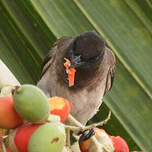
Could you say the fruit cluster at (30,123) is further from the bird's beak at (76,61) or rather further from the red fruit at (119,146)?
the bird's beak at (76,61)

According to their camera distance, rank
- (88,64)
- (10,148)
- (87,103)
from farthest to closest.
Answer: (87,103), (88,64), (10,148)

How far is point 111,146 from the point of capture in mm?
1237

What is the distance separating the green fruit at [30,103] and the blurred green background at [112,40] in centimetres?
103

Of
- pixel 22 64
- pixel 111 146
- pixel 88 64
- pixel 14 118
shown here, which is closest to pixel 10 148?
pixel 14 118

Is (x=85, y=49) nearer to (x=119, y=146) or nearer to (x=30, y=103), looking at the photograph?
(x=119, y=146)

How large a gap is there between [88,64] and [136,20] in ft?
1.45

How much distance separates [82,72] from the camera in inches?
95.8

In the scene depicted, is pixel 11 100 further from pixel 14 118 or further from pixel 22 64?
pixel 22 64

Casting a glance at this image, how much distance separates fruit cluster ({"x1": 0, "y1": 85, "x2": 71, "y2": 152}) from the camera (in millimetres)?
875

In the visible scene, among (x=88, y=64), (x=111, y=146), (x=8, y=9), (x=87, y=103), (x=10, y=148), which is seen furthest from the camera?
(x=87, y=103)

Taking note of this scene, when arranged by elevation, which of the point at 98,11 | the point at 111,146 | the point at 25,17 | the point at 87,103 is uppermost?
the point at 25,17

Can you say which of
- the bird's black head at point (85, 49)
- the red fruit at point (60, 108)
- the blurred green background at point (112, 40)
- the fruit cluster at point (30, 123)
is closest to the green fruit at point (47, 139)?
the fruit cluster at point (30, 123)

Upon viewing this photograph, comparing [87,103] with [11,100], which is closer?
[11,100]

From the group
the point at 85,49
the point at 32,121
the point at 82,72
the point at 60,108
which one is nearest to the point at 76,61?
the point at 85,49
